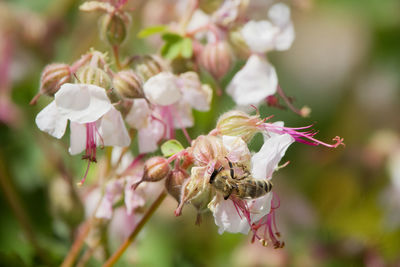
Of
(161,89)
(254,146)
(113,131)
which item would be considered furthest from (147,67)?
(254,146)

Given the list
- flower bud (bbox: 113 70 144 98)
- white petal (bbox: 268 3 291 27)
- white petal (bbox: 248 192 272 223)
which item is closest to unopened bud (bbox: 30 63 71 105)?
flower bud (bbox: 113 70 144 98)

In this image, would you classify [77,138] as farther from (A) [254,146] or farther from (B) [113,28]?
(A) [254,146]

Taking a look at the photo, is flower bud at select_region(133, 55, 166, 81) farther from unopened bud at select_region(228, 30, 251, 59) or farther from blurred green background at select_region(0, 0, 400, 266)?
blurred green background at select_region(0, 0, 400, 266)

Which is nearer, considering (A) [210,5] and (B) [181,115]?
(B) [181,115]

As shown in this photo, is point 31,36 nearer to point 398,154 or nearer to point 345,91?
point 398,154

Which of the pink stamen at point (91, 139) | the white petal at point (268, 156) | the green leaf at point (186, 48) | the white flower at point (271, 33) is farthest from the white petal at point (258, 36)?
the pink stamen at point (91, 139)

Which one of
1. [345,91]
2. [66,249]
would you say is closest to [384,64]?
[345,91]
